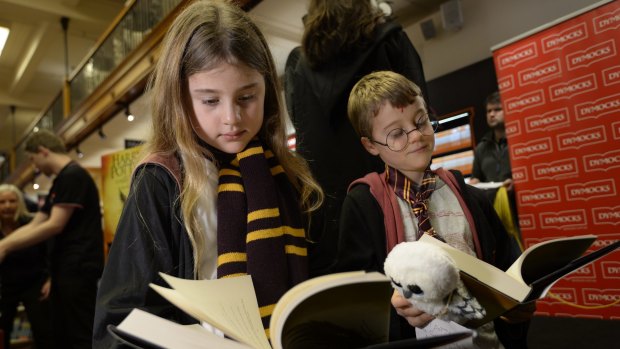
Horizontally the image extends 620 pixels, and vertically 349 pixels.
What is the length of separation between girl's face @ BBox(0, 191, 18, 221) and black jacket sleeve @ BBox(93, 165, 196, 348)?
139 inches

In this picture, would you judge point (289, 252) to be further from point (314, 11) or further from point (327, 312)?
point (314, 11)

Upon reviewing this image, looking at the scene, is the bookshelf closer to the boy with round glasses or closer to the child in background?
the boy with round glasses

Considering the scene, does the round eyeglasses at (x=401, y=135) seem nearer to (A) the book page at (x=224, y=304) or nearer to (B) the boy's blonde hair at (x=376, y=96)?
(B) the boy's blonde hair at (x=376, y=96)

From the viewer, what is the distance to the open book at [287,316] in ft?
1.66

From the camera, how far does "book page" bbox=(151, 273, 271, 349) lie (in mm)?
566

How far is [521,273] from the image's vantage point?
78 cm

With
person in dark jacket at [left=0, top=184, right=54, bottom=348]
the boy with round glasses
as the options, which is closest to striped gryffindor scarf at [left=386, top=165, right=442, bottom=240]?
the boy with round glasses

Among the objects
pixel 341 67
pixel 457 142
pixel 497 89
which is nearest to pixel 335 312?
pixel 341 67

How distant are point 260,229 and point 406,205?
0.40 meters

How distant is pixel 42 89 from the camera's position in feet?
29.7

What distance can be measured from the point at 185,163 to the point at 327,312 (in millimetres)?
523

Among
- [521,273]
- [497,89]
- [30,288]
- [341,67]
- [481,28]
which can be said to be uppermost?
[481,28]

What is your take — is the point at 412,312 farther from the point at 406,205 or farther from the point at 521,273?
the point at 406,205

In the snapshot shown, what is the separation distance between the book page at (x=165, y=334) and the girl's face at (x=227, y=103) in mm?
461
